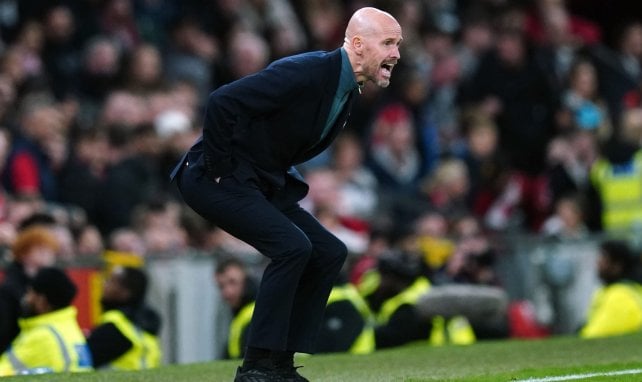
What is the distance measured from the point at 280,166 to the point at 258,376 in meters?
1.03

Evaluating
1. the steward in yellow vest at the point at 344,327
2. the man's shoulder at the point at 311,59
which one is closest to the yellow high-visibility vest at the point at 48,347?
the steward in yellow vest at the point at 344,327

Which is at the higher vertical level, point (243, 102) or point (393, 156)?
point (243, 102)

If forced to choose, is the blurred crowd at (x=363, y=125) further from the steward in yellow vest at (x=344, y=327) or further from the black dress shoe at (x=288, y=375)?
the black dress shoe at (x=288, y=375)

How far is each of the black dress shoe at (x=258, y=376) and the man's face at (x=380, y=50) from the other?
4.95 ft

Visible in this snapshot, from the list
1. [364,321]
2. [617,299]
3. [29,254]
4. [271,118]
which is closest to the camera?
[271,118]

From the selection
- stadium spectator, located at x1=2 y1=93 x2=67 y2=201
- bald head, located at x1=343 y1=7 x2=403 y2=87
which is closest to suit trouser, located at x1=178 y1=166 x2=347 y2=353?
bald head, located at x1=343 y1=7 x2=403 y2=87

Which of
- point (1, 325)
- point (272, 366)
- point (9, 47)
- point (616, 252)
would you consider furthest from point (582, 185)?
point (272, 366)

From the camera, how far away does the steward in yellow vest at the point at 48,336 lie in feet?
30.7

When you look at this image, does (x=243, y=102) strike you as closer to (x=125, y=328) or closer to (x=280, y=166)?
(x=280, y=166)

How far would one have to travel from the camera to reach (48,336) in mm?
9328

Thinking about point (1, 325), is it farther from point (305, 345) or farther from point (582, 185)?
point (582, 185)

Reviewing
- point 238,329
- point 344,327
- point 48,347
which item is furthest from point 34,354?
point 344,327

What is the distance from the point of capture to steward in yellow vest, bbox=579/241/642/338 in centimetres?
1205

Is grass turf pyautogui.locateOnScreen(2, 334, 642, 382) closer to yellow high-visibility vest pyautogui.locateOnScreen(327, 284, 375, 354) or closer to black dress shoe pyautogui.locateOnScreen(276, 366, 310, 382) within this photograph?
yellow high-visibility vest pyautogui.locateOnScreen(327, 284, 375, 354)
